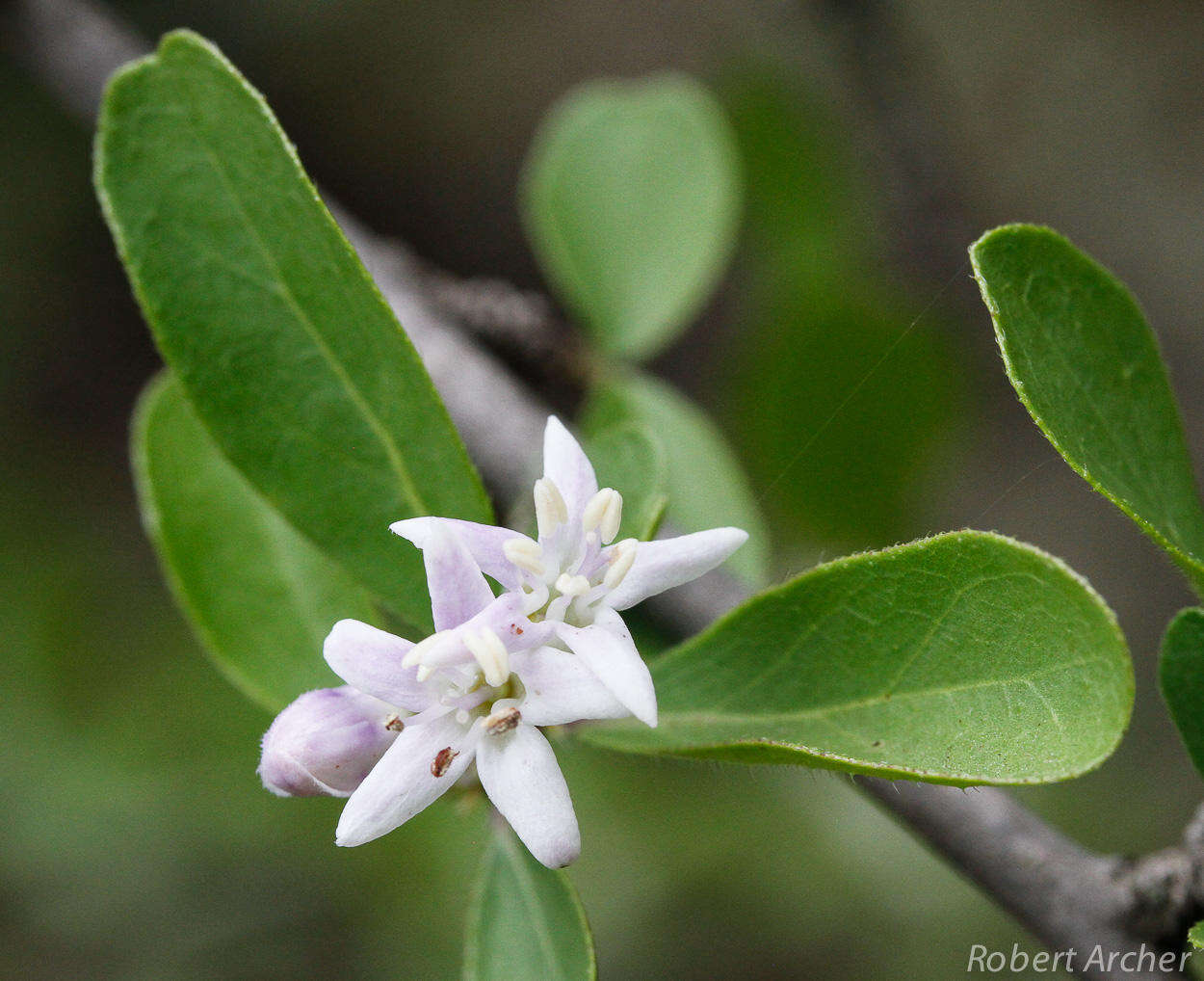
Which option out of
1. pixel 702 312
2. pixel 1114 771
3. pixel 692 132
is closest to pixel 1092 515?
pixel 1114 771

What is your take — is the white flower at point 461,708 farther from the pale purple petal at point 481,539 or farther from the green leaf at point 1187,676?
the green leaf at point 1187,676

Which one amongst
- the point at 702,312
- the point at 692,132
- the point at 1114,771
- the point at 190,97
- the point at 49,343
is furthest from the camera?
the point at 702,312

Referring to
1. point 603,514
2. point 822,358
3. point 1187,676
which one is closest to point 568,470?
point 603,514

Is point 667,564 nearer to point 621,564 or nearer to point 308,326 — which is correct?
point 621,564

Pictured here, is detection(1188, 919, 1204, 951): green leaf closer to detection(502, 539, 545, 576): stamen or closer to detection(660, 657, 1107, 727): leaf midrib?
detection(660, 657, 1107, 727): leaf midrib

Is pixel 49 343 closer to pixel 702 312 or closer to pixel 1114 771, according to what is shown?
pixel 702 312

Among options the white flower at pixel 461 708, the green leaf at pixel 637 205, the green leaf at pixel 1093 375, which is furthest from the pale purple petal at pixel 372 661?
the green leaf at pixel 637 205
